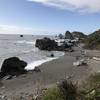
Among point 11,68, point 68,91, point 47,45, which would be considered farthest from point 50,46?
point 68,91

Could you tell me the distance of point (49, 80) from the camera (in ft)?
70.2

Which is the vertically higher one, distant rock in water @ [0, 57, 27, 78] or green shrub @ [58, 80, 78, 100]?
green shrub @ [58, 80, 78, 100]

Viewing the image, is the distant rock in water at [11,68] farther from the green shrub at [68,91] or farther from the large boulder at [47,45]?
the large boulder at [47,45]

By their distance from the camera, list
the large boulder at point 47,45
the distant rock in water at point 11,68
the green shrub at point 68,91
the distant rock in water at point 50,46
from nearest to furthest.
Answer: the green shrub at point 68,91, the distant rock in water at point 11,68, the distant rock in water at point 50,46, the large boulder at point 47,45

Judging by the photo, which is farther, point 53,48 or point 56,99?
point 53,48

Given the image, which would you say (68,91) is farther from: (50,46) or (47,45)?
(47,45)

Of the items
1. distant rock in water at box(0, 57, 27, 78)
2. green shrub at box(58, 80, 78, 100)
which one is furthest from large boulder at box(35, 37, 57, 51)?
green shrub at box(58, 80, 78, 100)

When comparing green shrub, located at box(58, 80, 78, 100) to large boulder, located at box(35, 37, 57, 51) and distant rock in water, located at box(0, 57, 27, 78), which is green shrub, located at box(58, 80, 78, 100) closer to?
distant rock in water, located at box(0, 57, 27, 78)

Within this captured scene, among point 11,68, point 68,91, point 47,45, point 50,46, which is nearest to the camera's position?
point 68,91

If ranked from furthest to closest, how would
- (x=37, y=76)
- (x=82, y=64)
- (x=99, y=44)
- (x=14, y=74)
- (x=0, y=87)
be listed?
(x=99, y=44) → (x=82, y=64) → (x=14, y=74) → (x=37, y=76) → (x=0, y=87)

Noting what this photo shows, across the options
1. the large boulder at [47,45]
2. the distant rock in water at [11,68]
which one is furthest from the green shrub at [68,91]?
the large boulder at [47,45]

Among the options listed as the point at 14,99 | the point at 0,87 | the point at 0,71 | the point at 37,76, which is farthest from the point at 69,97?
the point at 0,71

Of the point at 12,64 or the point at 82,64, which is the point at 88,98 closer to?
the point at 12,64

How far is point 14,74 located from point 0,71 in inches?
91.0
